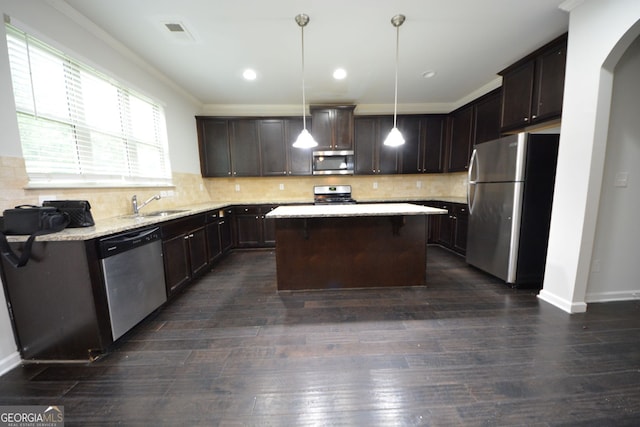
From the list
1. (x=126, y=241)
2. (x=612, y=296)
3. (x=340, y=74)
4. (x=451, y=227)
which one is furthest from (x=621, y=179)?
(x=126, y=241)

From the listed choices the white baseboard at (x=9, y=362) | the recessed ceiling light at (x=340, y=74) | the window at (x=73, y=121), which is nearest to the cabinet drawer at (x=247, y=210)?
the window at (x=73, y=121)

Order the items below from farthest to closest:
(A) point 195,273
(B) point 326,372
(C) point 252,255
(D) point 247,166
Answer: (D) point 247,166 → (C) point 252,255 → (A) point 195,273 → (B) point 326,372

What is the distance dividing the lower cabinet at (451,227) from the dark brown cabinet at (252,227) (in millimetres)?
3065

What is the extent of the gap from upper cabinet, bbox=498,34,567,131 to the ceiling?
166 mm

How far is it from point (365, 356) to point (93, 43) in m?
3.78

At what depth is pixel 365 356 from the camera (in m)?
1.61

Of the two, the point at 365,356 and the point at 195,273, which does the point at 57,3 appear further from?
the point at 365,356

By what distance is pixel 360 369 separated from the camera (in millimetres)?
1498

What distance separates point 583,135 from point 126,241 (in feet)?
12.9

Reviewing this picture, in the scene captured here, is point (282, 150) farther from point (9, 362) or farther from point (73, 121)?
point (9, 362)

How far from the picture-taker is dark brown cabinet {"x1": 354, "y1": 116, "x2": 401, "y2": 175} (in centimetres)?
432

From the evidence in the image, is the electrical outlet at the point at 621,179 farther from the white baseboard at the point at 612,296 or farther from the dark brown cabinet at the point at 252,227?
the dark brown cabinet at the point at 252,227

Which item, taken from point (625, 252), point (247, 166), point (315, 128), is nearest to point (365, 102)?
point (315, 128)

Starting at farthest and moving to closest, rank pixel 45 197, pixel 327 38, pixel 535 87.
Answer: pixel 535 87, pixel 327 38, pixel 45 197
